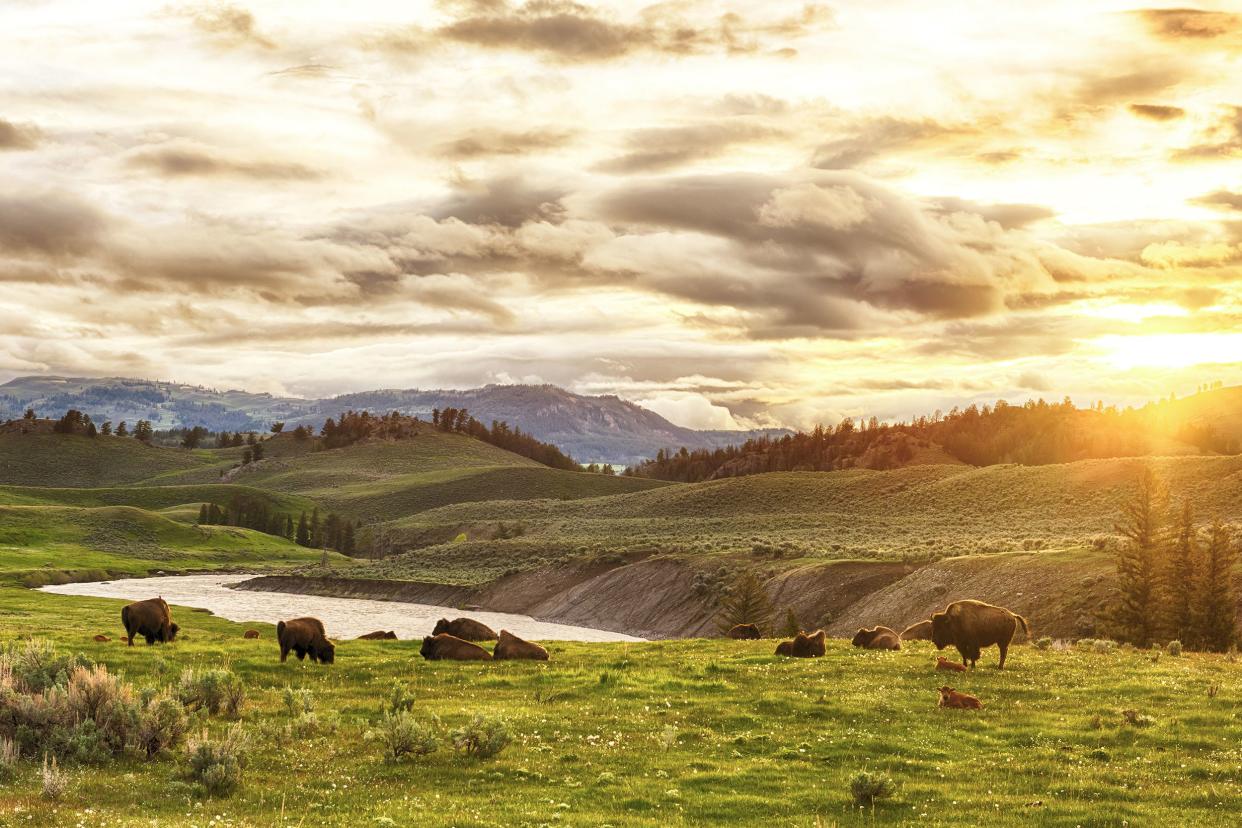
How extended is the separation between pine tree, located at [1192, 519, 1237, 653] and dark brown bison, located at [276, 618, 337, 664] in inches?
1670

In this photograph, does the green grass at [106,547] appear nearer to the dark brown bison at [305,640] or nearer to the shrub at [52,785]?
the dark brown bison at [305,640]

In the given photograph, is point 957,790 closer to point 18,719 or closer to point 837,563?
point 18,719

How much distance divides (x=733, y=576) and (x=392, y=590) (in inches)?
2238

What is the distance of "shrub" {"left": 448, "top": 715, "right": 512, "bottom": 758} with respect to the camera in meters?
19.8

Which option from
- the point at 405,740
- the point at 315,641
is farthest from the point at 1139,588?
the point at 405,740

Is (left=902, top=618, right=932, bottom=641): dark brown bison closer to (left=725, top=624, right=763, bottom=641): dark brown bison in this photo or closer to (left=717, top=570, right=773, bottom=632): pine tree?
(left=725, top=624, right=763, bottom=641): dark brown bison

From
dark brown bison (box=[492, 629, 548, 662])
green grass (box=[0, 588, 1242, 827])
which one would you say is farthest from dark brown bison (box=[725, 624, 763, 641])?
green grass (box=[0, 588, 1242, 827])

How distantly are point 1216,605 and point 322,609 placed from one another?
88.5 meters

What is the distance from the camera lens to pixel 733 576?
91.2 meters

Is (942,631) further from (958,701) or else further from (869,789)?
(869,789)

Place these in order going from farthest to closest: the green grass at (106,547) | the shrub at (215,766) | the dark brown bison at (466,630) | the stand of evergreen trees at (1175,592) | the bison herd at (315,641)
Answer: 1. the green grass at (106,547)
2. the stand of evergreen trees at (1175,592)
3. the dark brown bison at (466,630)
4. the bison herd at (315,641)
5. the shrub at (215,766)

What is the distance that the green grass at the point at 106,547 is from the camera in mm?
140500

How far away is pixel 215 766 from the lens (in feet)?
55.4

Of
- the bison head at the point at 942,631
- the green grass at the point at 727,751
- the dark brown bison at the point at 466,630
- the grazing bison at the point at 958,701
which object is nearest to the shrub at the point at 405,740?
the green grass at the point at 727,751
